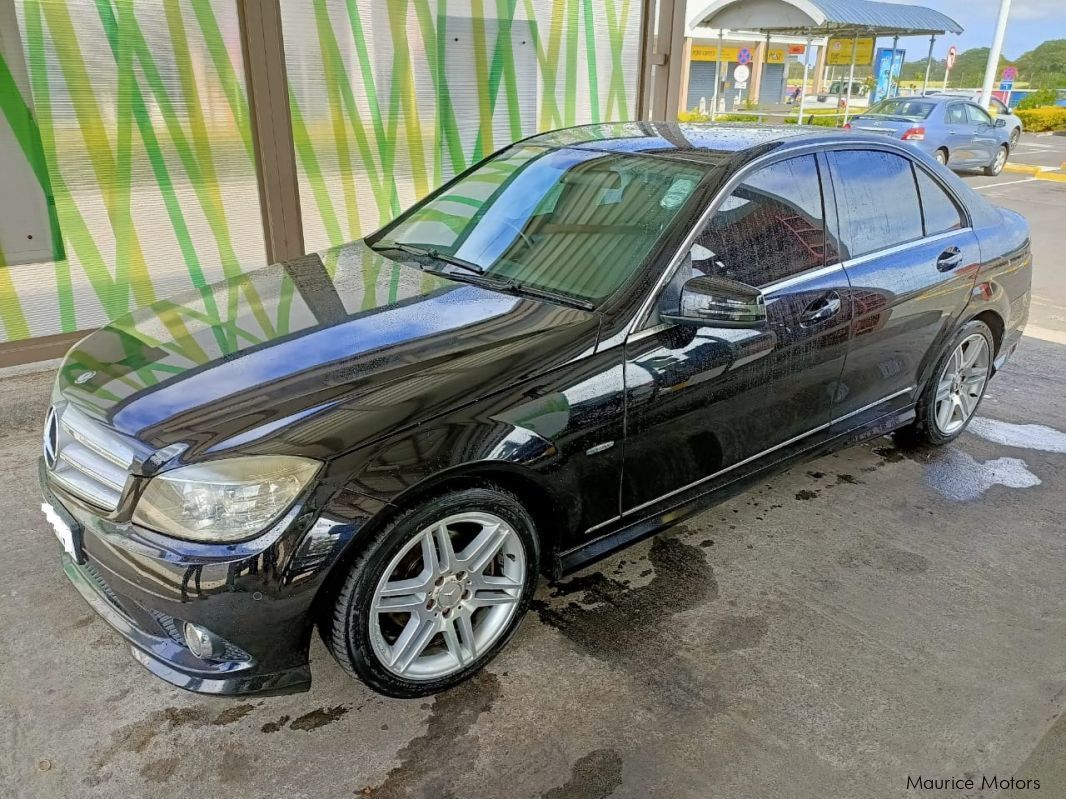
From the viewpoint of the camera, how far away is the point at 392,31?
596cm

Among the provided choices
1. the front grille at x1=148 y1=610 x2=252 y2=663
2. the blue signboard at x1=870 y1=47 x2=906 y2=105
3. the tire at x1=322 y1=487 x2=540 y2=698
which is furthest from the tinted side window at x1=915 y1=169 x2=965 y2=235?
the blue signboard at x1=870 y1=47 x2=906 y2=105

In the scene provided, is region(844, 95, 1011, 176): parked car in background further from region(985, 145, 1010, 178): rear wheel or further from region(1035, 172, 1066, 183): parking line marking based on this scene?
region(1035, 172, 1066, 183): parking line marking

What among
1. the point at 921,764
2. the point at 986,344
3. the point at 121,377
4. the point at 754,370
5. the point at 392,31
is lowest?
the point at 921,764

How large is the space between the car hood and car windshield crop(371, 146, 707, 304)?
0.20m

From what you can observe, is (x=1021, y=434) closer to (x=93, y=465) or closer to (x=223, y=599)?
(x=223, y=599)

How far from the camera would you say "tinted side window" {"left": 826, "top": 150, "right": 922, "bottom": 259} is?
11.2 ft

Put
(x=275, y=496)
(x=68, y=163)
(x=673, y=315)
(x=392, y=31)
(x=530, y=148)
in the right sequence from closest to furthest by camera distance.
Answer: (x=275, y=496), (x=673, y=315), (x=530, y=148), (x=68, y=163), (x=392, y=31)

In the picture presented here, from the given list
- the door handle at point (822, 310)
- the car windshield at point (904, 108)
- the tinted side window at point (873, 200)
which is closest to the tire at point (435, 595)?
the door handle at point (822, 310)

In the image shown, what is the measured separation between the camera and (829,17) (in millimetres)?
19094

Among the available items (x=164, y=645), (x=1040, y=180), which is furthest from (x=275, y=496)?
(x=1040, y=180)

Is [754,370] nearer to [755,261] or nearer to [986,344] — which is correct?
[755,261]

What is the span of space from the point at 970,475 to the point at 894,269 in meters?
1.30

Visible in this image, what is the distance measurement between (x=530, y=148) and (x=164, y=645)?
259 centimetres

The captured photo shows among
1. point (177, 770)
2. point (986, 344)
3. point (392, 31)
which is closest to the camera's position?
point (177, 770)
